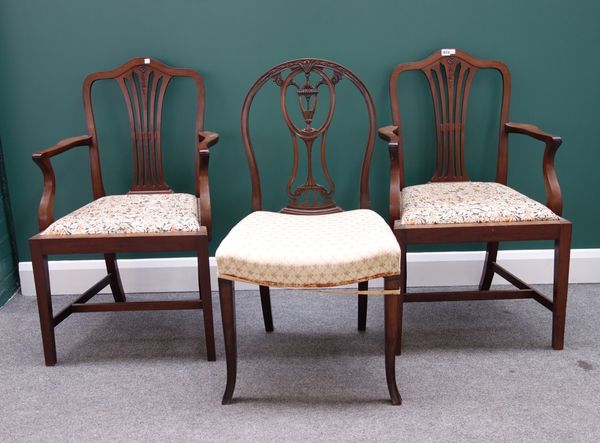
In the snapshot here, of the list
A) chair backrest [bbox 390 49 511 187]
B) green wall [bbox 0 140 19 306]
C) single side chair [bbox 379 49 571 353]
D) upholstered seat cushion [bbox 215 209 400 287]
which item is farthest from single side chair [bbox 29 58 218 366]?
chair backrest [bbox 390 49 511 187]

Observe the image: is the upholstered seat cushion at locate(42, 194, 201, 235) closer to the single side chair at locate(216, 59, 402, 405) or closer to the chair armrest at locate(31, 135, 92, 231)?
the chair armrest at locate(31, 135, 92, 231)

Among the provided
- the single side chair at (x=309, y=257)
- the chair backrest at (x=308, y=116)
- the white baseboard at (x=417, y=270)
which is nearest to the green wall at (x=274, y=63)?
the white baseboard at (x=417, y=270)

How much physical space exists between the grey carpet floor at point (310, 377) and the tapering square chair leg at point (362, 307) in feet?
0.12

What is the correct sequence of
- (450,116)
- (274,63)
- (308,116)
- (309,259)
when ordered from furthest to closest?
1. (274,63)
2. (450,116)
3. (308,116)
4. (309,259)

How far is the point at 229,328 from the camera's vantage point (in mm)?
1830

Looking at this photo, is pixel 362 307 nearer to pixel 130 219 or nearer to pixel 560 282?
pixel 560 282

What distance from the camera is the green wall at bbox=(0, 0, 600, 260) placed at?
2520 millimetres

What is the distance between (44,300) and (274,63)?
1.27m

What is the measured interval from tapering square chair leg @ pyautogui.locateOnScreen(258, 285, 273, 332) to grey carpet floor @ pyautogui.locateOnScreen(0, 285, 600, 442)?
0.13 ft

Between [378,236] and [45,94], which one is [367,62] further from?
[45,94]

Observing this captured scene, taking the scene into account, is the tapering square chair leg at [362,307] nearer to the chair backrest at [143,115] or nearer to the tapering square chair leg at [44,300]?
the chair backrest at [143,115]

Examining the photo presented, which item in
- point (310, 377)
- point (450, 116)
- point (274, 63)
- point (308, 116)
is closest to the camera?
point (310, 377)

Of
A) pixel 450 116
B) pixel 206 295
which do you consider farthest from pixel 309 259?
pixel 450 116

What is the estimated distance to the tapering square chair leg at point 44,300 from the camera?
2.04m
